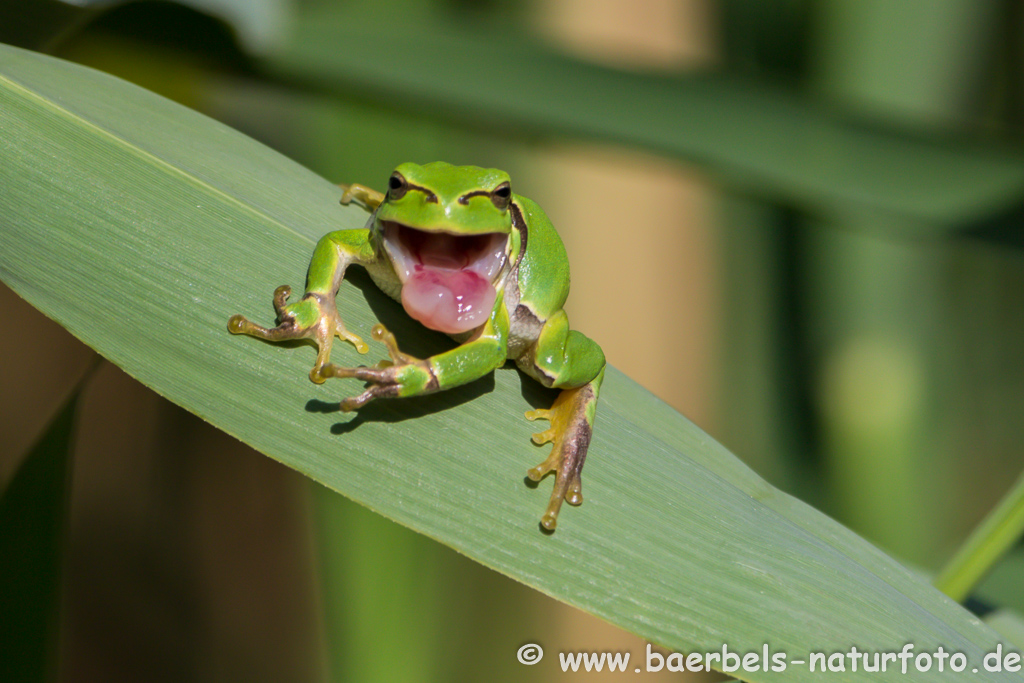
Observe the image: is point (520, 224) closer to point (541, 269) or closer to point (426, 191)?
point (541, 269)

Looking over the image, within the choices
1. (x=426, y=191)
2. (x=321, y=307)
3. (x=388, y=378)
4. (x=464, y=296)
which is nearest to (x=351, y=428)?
(x=388, y=378)

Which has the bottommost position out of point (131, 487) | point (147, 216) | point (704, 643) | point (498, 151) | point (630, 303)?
point (131, 487)

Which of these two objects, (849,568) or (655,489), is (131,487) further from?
(849,568)

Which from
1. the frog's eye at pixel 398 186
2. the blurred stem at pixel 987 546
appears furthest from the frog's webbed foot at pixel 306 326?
the blurred stem at pixel 987 546

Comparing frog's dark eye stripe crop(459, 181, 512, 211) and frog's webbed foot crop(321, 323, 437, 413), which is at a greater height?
frog's dark eye stripe crop(459, 181, 512, 211)

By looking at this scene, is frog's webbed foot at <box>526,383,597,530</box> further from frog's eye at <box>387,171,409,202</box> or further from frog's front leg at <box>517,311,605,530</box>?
frog's eye at <box>387,171,409,202</box>

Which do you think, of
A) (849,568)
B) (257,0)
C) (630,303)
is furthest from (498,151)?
(849,568)

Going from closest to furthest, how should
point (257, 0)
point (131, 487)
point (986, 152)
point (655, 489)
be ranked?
point (655, 489) < point (257, 0) < point (986, 152) < point (131, 487)

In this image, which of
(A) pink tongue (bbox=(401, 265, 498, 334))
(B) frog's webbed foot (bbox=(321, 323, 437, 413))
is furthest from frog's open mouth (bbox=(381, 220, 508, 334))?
(B) frog's webbed foot (bbox=(321, 323, 437, 413))
